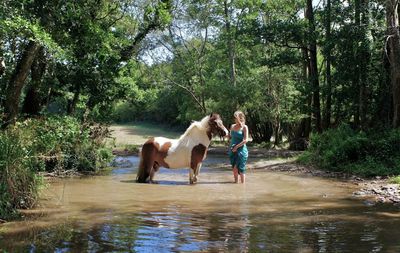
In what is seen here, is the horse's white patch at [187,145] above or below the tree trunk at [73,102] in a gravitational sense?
below

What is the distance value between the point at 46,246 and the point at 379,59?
53.6 feet

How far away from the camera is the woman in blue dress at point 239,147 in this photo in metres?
11.7

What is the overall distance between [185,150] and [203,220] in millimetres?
4462

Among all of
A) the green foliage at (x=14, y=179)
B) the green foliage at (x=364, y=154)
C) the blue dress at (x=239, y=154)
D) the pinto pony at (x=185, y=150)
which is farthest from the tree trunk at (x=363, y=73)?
the green foliage at (x=14, y=179)

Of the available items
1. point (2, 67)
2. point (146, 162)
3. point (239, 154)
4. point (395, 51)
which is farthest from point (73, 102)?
point (395, 51)

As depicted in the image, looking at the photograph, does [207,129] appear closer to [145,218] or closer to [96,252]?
[145,218]

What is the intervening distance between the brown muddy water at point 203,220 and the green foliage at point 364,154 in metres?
2.50

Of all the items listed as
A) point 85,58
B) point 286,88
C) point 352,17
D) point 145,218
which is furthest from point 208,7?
point 145,218

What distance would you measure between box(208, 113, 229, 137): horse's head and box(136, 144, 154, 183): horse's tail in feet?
5.86

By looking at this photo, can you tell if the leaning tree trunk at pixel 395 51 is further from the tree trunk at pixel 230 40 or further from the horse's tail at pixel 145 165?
the tree trunk at pixel 230 40

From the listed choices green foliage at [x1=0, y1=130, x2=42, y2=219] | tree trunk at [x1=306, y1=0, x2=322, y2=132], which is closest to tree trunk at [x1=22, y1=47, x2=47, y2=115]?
green foliage at [x1=0, y1=130, x2=42, y2=219]

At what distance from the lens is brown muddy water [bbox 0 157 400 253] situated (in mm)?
5645

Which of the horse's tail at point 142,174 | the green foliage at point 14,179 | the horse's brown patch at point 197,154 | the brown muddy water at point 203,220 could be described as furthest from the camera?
the horse's tail at point 142,174

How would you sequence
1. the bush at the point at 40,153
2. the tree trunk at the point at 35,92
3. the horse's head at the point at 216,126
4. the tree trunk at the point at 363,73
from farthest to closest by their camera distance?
the tree trunk at the point at 363,73 < the tree trunk at the point at 35,92 < the horse's head at the point at 216,126 < the bush at the point at 40,153
